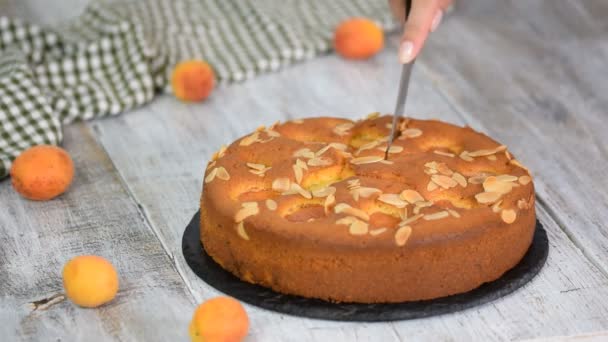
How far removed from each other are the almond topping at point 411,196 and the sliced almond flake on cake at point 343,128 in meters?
0.28

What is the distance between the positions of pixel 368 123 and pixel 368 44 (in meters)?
0.74

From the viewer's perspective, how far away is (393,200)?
1.65 meters

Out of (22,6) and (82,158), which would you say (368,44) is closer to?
(82,158)

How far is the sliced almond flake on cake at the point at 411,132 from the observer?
74.9 inches

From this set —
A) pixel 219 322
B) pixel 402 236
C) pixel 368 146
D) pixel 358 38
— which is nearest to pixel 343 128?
pixel 368 146

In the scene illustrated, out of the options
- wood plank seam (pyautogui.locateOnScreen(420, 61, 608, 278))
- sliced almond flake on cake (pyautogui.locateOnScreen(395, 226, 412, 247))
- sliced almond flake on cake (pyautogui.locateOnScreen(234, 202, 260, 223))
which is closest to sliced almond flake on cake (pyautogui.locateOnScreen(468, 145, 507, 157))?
wood plank seam (pyautogui.locateOnScreen(420, 61, 608, 278))

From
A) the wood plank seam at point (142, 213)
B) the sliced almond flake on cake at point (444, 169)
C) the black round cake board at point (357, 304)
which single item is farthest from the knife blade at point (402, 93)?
the wood plank seam at point (142, 213)

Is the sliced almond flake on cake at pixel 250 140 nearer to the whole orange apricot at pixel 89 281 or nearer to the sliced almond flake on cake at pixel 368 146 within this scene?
the sliced almond flake on cake at pixel 368 146

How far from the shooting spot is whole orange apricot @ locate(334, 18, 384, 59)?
8.69 ft

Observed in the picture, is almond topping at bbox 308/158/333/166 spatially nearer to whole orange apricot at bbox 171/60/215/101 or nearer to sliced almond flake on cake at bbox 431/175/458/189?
sliced almond flake on cake at bbox 431/175/458/189

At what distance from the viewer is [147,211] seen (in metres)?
1.99

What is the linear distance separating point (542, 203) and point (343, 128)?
17.9 inches

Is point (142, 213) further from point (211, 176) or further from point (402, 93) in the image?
point (402, 93)

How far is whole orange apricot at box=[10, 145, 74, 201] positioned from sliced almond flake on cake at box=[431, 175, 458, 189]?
794 mm
